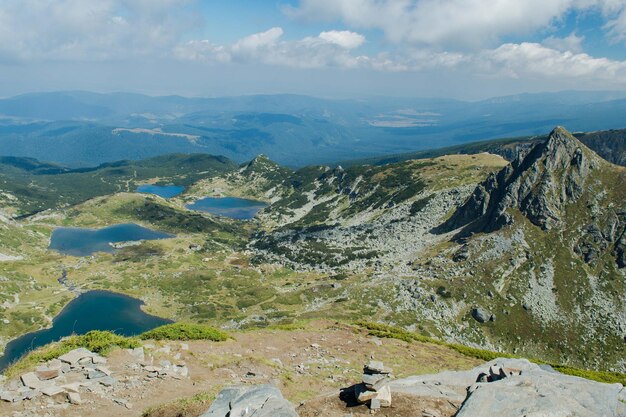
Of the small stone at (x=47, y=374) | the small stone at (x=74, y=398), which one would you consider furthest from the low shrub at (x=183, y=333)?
the small stone at (x=74, y=398)

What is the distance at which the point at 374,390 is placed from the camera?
2247 cm

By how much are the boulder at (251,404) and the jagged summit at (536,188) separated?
12168 centimetres

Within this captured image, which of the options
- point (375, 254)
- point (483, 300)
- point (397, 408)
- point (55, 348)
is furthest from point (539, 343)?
point (55, 348)

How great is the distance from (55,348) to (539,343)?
305 ft

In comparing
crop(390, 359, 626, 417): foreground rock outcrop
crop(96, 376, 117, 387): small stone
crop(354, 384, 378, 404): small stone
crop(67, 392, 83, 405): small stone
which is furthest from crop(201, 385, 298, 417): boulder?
crop(96, 376, 117, 387): small stone

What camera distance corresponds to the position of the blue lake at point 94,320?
4122 inches

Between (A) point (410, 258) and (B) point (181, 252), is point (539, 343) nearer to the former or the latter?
(A) point (410, 258)

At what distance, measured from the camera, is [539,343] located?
91625mm

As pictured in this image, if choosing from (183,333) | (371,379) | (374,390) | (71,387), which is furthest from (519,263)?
(71,387)

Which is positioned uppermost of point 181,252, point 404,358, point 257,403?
point 257,403

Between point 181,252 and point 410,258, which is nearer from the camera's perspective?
point 410,258

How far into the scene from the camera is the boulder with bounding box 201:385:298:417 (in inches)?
761

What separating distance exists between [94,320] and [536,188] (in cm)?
13657

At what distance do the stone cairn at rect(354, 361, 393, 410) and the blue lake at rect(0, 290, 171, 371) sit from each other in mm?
93132
